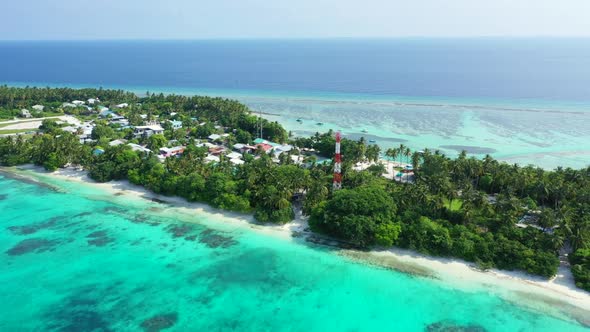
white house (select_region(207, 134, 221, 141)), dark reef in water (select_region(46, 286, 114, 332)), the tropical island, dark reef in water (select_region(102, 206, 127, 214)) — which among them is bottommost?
dark reef in water (select_region(46, 286, 114, 332))

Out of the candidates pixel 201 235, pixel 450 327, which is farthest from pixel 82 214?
pixel 450 327

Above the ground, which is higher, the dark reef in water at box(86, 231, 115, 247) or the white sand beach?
the white sand beach

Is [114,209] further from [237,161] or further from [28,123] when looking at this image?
[28,123]

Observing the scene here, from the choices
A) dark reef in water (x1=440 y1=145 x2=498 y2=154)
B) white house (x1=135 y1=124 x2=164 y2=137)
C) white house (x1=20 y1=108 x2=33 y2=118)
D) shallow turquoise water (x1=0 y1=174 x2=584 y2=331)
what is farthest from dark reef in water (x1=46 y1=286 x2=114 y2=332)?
white house (x1=20 y1=108 x2=33 y2=118)

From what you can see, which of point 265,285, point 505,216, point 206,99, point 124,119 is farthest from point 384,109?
point 265,285

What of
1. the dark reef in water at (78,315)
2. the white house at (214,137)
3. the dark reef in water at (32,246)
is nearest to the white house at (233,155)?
the white house at (214,137)

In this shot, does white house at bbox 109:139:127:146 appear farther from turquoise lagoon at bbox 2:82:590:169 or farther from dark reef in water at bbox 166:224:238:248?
turquoise lagoon at bbox 2:82:590:169

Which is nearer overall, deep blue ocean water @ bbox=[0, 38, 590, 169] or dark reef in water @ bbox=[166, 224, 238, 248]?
→ dark reef in water @ bbox=[166, 224, 238, 248]
